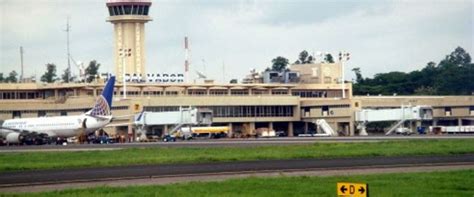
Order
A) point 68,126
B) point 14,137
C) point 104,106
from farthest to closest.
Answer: point 14,137 < point 104,106 < point 68,126

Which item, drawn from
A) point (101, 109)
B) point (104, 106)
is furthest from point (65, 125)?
point (104, 106)

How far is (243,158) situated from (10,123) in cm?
8624

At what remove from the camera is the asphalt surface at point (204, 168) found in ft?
196

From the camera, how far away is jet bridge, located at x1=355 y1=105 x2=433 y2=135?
170275 millimetres

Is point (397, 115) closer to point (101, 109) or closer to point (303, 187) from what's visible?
point (101, 109)

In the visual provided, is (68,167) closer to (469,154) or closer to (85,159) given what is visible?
(85,159)

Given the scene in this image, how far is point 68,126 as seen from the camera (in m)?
150

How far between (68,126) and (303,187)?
102 meters

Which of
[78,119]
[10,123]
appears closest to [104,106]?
[78,119]

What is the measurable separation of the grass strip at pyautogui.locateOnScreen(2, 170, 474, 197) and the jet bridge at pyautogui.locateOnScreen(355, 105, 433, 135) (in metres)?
115

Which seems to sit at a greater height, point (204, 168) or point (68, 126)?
point (68, 126)

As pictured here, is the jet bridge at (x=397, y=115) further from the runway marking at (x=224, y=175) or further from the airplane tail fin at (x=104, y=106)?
the runway marking at (x=224, y=175)

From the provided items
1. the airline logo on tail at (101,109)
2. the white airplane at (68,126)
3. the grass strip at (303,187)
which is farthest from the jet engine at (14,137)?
the grass strip at (303,187)

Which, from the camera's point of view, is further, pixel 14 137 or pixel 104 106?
pixel 14 137
